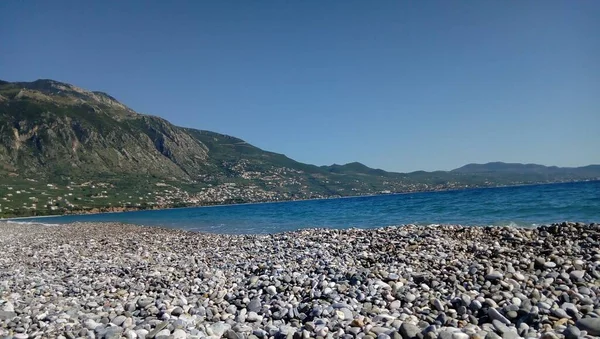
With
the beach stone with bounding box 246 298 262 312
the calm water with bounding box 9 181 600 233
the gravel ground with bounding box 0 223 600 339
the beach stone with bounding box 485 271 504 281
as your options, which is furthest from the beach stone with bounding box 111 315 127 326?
the calm water with bounding box 9 181 600 233

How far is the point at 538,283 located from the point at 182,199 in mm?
165746

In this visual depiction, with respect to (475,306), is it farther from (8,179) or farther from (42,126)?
(42,126)

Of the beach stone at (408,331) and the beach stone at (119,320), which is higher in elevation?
the beach stone at (408,331)

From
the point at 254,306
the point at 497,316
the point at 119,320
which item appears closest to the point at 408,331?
the point at 497,316

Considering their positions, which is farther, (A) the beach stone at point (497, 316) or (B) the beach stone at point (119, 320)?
(B) the beach stone at point (119, 320)

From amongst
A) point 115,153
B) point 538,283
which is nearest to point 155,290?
point 538,283

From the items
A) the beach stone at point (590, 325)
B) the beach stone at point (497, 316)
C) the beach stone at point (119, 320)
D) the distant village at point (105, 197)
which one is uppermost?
the beach stone at point (590, 325)

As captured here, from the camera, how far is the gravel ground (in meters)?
6.10

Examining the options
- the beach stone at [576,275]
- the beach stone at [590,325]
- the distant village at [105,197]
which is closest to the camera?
the beach stone at [590,325]

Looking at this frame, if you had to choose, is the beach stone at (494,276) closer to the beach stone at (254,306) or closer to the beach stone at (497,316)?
the beach stone at (497,316)

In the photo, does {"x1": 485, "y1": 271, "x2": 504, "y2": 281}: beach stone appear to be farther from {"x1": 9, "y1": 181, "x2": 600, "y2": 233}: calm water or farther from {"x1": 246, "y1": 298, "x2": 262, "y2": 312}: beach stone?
{"x1": 9, "y1": 181, "x2": 600, "y2": 233}: calm water

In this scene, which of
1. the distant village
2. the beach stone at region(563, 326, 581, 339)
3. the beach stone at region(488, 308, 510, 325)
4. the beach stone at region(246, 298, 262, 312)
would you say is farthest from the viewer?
the distant village

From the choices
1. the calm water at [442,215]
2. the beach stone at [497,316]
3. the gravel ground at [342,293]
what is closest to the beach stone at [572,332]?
the gravel ground at [342,293]

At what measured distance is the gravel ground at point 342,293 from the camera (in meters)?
6.10
